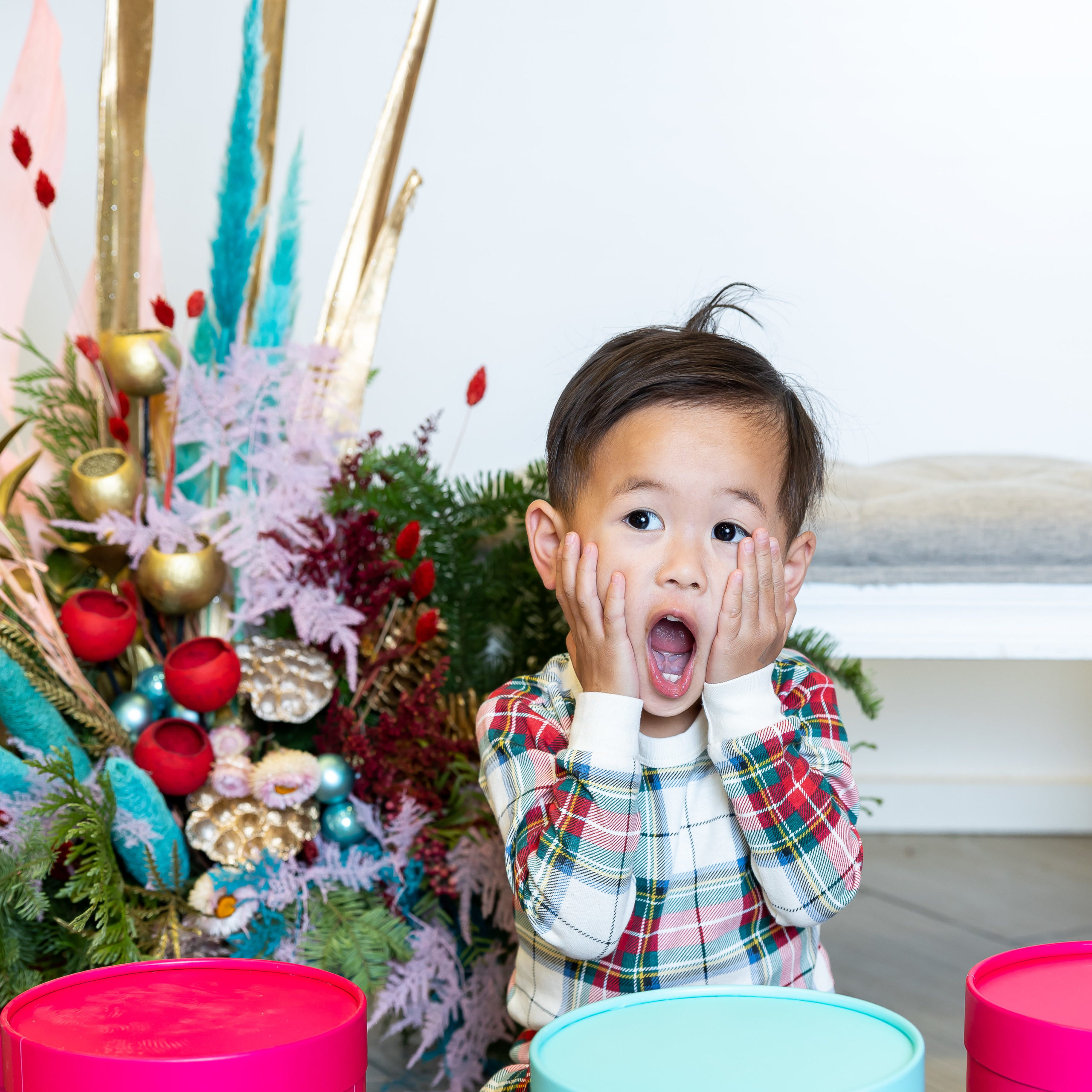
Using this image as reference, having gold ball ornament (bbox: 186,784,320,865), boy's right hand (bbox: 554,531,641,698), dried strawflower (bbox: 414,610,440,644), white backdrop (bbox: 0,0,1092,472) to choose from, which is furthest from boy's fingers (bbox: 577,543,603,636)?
white backdrop (bbox: 0,0,1092,472)

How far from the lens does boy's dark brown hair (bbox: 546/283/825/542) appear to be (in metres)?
0.76

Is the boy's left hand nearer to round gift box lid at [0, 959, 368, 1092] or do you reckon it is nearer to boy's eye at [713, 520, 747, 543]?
boy's eye at [713, 520, 747, 543]

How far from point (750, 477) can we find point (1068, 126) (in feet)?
3.76

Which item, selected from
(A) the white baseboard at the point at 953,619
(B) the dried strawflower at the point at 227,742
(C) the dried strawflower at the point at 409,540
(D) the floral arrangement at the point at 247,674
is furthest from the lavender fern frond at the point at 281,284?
(A) the white baseboard at the point at 953,619

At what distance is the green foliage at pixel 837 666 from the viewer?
3.49 feet

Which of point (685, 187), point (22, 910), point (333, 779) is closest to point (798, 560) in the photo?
point (333, 779)

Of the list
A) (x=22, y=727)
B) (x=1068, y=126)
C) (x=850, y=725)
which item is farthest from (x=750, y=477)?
(x=850, y=725)

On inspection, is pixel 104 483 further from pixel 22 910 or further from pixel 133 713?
pixel 22 910

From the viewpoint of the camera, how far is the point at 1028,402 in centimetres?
159

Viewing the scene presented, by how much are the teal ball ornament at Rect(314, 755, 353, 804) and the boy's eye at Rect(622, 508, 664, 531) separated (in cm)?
33

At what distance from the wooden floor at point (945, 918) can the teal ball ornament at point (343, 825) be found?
1.94 feet

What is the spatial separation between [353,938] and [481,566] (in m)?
0.36

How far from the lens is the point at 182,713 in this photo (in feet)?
3.00

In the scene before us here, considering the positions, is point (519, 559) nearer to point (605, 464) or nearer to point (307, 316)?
point (605, 464)
